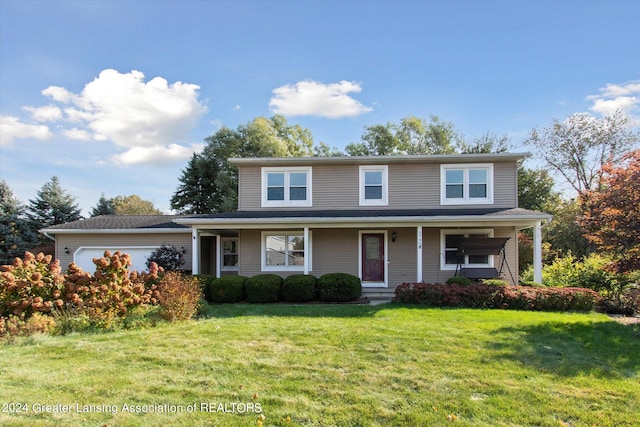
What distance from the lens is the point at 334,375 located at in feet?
15.1

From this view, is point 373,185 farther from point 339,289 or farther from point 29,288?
point 29,288

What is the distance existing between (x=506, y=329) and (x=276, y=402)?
5.01m

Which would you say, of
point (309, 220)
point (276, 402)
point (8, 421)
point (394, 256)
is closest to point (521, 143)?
point (394, 256)

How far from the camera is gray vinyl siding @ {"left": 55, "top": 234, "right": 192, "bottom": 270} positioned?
49.0 ft

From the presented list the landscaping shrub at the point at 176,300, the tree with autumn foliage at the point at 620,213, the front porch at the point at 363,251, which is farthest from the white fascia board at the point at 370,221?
the landscaping shrub at the point at 176,300

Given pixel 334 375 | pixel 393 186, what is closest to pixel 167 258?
pixel 393 186

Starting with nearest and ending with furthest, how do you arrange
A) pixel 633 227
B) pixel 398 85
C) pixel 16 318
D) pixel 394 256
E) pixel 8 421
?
1. pixel 8 421
2. pixel 16 318
3. pixel 633 227
4. pixel 394 256
5. pixel 398 85

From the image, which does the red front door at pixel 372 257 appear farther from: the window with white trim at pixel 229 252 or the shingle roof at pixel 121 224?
the shingle roof at pixel 121 224

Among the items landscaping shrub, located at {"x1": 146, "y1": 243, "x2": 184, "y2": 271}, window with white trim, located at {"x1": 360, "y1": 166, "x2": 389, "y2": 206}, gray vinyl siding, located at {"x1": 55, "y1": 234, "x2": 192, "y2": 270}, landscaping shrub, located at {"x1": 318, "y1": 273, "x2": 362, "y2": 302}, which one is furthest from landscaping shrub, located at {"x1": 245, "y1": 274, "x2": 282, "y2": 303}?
gray vinyl siding, located at {"x1": 55, "y1": 234, "x2": 192, "y2": 270}

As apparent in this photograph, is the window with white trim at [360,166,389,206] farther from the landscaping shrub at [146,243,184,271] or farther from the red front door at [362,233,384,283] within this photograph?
the landscaping shrub at [146,243,184,271]

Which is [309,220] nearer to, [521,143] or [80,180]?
[80,180]

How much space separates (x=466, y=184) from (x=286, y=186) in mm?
6806

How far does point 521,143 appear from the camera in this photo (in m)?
27.6

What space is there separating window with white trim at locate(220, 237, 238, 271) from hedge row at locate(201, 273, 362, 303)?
13.9ft
